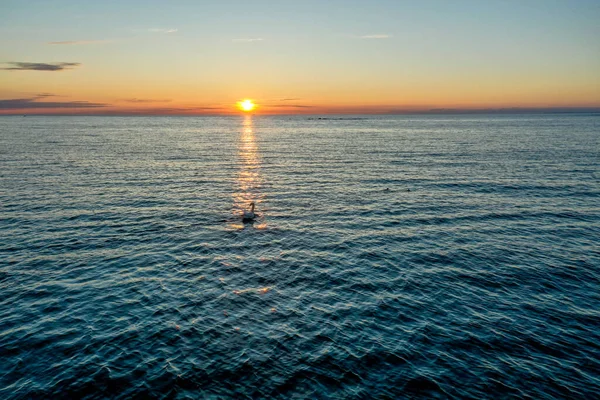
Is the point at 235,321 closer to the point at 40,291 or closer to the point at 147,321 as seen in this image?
the point at 147,321

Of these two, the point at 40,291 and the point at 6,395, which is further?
the point at 40,291

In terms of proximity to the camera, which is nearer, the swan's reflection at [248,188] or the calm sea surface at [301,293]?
the calm sea surface at [301,293]

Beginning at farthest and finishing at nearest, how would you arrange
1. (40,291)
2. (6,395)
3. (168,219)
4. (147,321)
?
(168,219) < (40,291) < (147,321) < (6,395)

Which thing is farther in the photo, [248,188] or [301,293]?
[248,188]

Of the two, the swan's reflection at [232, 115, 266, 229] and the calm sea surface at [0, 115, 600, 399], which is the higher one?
the calm sea surface at [0, 115, 600, 399]

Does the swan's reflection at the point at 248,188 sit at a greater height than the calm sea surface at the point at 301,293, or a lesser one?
lesser

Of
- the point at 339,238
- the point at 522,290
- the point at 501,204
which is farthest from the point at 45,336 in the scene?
the point at 501,204

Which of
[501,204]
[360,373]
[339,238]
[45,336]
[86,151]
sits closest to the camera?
[360,373]

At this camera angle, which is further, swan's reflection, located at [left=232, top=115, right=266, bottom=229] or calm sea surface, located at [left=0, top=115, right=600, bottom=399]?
swan's reflection, located at [left=232, top=115, right=266, bottom=229]
